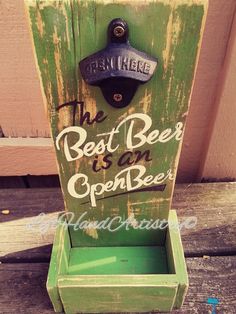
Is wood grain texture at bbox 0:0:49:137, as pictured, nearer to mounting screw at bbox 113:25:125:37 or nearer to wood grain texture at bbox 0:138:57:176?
wood grain texture at bbox 0:138:57:176

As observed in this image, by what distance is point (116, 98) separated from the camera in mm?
600

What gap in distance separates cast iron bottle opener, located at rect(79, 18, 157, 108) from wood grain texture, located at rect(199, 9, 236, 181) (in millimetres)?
383

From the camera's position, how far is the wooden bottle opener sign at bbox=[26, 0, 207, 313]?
20.8 inches

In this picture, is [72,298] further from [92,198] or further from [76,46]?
[76,46]

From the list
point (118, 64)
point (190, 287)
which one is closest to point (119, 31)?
point (118, 64)

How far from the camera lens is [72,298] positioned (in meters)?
0.77

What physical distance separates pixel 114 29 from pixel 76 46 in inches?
2.8

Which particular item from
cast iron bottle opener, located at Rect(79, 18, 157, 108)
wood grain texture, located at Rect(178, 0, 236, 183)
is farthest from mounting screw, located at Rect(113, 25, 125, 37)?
wood grain texture, located at Rect(178, 0, 236, 183)

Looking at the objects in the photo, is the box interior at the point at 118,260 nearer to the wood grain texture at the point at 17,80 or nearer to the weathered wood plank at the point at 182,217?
the weathered wood plank at the point at 182,217

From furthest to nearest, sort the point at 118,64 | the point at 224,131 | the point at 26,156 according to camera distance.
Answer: the point at 26,156
the point at 224,131
the point at 118,64

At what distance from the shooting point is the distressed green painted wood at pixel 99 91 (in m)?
0.53

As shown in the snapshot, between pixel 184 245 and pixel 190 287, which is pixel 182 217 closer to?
pixel 184 245

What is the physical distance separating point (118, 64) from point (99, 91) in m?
0.10

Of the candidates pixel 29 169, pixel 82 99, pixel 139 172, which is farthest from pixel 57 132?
pixel 29 169
